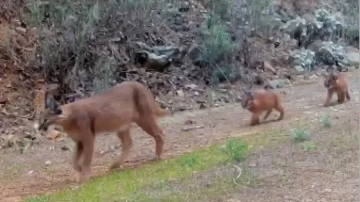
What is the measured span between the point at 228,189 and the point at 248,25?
948 cm

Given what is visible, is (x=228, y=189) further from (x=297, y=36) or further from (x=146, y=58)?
(x=297, y=36)

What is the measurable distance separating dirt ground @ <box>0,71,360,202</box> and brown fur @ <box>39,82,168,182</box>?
0.82 ft

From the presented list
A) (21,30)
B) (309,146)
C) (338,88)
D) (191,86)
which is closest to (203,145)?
(309,146)

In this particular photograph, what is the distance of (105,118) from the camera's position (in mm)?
8719

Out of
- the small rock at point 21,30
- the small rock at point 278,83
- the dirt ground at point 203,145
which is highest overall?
the dirt ground at point 203,145

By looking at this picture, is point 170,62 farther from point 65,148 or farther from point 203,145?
point 203,145

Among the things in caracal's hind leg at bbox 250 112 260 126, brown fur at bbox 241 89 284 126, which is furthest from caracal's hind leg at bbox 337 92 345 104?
caracal's hind leg at bbox 250 112 260 126

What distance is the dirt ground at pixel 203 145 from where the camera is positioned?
6.35 metres

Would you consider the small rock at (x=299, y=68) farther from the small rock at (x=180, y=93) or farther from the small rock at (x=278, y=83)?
the small rock at (x=180, y=93)

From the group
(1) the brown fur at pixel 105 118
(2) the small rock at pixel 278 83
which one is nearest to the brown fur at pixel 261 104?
(1) the brown fur at pixel 105 118

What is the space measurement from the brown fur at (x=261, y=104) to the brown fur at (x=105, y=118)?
2044 mm

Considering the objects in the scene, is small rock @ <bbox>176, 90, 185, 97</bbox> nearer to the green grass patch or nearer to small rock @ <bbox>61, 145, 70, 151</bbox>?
small rock @ <bbox>61, 145, 70, 151</bbox>

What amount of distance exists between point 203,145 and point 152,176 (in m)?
2.17

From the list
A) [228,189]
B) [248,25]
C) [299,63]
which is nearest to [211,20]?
[248,25]
